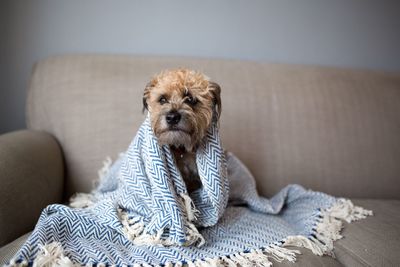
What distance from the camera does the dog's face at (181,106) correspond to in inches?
40.6

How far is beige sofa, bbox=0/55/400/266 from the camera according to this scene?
4.75 ft

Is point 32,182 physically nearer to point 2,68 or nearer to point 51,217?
point 51,217

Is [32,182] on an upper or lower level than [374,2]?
lower

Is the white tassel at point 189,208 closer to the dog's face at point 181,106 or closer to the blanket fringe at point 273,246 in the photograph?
the blanket fringe at point 273,246

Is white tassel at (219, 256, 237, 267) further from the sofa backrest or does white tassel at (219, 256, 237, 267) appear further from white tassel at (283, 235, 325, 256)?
the sofa backrest

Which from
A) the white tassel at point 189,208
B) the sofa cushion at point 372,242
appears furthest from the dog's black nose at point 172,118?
the sofa cushion at point 372,242

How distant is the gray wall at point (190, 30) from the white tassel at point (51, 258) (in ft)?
4.16

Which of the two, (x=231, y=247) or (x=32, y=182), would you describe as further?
(x=32, y=182)

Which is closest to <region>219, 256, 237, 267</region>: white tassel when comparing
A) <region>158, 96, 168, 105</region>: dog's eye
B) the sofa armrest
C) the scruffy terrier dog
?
the scruffy terrier dog

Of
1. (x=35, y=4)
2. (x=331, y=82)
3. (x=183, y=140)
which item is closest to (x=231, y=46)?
(x=331, y=82)

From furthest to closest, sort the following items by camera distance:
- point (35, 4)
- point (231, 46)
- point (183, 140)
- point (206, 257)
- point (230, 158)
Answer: point (231, 46) < point (35, 4) < point (230, 158) < point (183, 140) < point (206, 257)

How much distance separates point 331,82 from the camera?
1676 mm

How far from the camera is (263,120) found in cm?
157

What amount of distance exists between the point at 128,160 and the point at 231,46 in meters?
1.09
